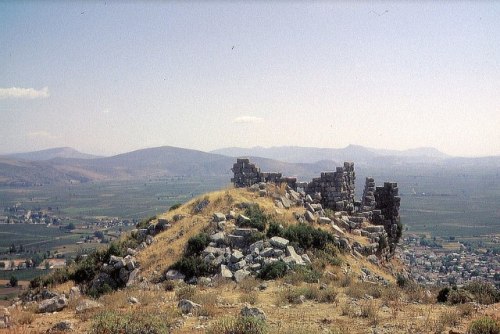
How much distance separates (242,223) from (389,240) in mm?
10838

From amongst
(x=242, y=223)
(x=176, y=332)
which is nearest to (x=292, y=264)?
(x=242, y=223)

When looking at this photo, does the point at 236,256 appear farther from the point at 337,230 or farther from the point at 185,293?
the point at 337,230

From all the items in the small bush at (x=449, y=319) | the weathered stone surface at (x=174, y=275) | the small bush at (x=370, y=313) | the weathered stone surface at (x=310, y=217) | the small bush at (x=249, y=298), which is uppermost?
the weathered stone surface at (x=310, y=217)

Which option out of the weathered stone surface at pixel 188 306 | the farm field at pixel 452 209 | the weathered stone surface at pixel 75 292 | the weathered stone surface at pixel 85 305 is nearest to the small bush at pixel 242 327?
the weathered stone surface at pixel 188 306

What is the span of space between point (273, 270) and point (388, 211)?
46.7 ft

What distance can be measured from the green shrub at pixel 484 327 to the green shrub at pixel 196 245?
35.2 feet

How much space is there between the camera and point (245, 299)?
1215cm

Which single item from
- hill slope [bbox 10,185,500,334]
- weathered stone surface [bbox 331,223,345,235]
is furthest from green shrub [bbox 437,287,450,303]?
weathered stone surface [bbox 331,223,345,235]

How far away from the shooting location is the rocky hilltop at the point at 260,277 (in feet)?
32.5

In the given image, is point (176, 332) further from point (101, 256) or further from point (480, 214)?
point (480, 214)

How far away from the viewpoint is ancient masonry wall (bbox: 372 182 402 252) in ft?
84.6

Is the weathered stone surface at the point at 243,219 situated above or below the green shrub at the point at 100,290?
above

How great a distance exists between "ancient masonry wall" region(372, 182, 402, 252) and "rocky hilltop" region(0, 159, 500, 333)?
6 centimetres

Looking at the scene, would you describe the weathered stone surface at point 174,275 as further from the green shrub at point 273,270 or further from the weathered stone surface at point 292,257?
the weathered stone surface at point 292,257
